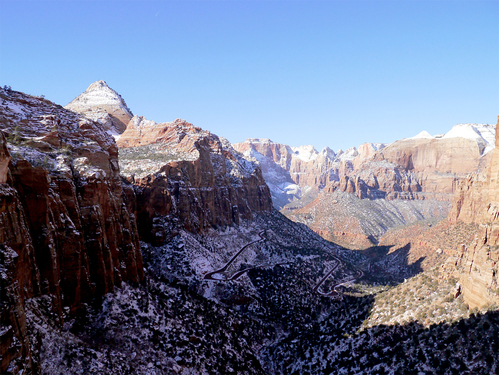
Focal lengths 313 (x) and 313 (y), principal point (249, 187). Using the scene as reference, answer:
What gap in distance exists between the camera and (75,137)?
Answer: 129ft

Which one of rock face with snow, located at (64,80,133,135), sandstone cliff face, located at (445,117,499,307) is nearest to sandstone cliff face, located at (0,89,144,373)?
sandstone cliff face, located at (445,117,499,307)

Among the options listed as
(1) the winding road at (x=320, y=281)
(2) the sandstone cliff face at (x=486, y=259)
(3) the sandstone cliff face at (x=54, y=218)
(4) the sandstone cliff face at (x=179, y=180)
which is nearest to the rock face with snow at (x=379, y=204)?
(4) the sandstone cliff face at (x=179, y=180)

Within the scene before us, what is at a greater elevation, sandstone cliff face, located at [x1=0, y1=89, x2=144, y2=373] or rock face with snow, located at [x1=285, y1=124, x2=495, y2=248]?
sandstone cliff face, located at [x1=0, y1=89, x2=144, y2=373]

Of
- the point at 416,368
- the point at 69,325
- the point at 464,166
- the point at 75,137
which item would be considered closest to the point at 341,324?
the point at 416,368

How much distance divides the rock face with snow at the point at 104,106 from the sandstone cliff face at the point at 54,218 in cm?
5033

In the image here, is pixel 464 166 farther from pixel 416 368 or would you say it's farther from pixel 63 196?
pixel 63 196

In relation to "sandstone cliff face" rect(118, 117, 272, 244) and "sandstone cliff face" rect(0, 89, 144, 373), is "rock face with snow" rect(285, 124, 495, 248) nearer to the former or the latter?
"sandstone cliff face" rect(118, 117, 272, 244)

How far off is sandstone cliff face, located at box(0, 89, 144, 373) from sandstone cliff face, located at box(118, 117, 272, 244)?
16.5 meters

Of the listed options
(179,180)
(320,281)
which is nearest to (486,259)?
(320,281)

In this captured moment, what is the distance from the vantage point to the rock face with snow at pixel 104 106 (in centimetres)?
9238

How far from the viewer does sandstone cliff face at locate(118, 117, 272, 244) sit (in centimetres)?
6100

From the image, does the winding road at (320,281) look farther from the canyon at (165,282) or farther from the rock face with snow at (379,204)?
the rock face with snow at (379,204)

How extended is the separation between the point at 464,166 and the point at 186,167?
19095 centimetres

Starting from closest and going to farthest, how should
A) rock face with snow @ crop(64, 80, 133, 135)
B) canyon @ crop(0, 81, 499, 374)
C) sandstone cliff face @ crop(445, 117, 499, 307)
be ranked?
canyon @ crop(0, 81, 499, 374)
sandstone cliff face @ crop(445, 117, 499, 307)
rock face with snow @ crop(64, 80, 133, 135)
